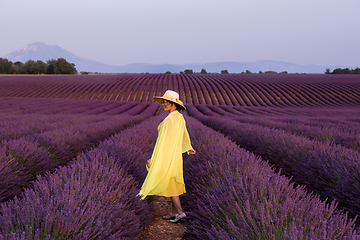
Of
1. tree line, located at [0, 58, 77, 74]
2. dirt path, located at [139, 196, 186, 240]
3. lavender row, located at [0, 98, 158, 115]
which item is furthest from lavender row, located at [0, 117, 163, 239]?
tree line, located at [0, 58, 77, 74]

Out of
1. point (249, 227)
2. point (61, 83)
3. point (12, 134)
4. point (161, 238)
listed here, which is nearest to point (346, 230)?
point (249, 227)

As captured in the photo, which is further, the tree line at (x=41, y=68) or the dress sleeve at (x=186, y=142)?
the tree line at (x=41, y=68)

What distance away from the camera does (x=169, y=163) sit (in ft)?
8.07

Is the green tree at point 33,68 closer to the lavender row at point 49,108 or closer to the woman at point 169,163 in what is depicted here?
the lavender row at point 49,108

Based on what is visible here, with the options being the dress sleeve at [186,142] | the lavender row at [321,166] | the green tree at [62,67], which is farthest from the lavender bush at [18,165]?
the green tree at [62,67]

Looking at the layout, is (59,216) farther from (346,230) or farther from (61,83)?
(61,83)

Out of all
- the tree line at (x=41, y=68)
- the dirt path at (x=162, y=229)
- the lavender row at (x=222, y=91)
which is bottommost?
the dirt path at (x=162, y=229)

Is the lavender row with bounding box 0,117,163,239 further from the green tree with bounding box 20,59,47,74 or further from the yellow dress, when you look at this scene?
the green tree with bounding box 20,59,47,74

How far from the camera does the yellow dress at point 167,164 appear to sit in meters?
2.39

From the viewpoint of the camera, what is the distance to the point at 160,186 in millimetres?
2398

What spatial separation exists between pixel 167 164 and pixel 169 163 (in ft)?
0.09

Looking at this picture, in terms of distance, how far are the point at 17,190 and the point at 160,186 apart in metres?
1.90

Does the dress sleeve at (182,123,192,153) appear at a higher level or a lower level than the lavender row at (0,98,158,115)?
higher

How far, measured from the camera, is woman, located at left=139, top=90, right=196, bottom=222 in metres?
2.39
